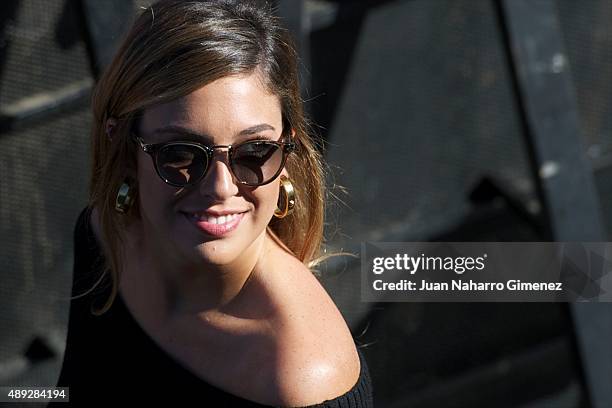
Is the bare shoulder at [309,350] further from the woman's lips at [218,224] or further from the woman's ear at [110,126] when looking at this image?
the woman's ear at [110,126]

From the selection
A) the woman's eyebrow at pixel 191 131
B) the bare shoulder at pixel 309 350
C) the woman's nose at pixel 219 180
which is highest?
the woman's eyebrow at pixel 191 131

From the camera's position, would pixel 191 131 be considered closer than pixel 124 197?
Yes

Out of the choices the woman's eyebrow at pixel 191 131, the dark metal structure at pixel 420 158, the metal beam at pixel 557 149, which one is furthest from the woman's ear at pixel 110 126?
the metal beam at pixel 557 149

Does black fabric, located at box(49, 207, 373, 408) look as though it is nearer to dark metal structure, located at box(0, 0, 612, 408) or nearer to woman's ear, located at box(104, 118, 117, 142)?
woman's ear, located at box(104, 118, 117, 142)

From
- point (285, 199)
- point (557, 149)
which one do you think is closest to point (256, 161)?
point (285, 199)

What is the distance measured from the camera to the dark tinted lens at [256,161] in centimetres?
118

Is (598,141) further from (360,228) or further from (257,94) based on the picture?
(257,94)

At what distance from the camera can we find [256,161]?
1.20 m

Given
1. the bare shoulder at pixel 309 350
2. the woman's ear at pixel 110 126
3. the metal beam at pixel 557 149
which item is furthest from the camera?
the metal beam at pixel 557 149

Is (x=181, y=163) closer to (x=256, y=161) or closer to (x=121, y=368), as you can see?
(x=256, y=161)

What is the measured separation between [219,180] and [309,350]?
0.24m

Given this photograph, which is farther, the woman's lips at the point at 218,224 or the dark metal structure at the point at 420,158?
the dark metal structure at the point at 420,158

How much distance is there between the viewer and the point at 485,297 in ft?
8.72

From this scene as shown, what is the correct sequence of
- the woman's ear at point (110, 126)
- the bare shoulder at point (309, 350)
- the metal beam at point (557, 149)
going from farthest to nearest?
the metal beam at point (557, 149) < the woman's ear at point (110, 126) < the bare shoulder at point (309, 350)
